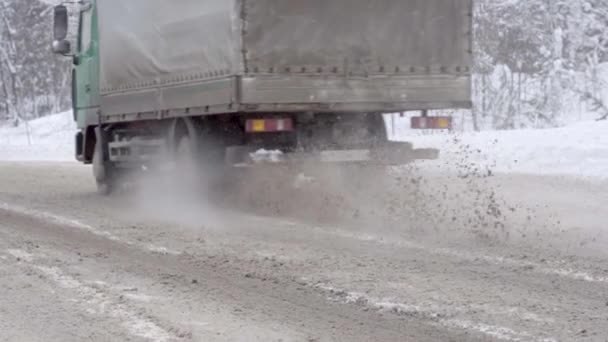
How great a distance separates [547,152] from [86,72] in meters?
8.25

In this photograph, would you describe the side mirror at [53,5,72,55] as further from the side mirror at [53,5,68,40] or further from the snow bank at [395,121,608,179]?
the snow bank at [395,121,608,179]

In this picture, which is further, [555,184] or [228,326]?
[555,184]

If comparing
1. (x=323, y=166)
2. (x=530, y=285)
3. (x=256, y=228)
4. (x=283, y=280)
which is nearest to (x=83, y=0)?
(x=323, y=166)

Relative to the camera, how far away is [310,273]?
21.9 ft

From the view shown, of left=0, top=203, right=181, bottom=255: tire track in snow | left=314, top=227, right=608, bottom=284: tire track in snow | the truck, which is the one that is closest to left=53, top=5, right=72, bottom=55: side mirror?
the truck

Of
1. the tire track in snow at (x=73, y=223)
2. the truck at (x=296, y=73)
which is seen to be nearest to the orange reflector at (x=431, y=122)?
the truck at (x=296, y=73)

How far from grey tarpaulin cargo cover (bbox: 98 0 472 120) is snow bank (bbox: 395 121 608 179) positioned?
328 cm

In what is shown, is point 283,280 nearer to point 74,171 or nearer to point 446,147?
point 446,147

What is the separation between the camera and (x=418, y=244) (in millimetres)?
7961

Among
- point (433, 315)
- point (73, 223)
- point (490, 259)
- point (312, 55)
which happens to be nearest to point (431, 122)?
point (312, 55)

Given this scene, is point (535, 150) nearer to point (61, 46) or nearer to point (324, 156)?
point (324, 156)

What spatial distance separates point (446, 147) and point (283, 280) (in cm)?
1306

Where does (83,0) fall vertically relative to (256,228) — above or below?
above

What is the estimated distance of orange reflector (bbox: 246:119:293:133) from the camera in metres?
10.5
